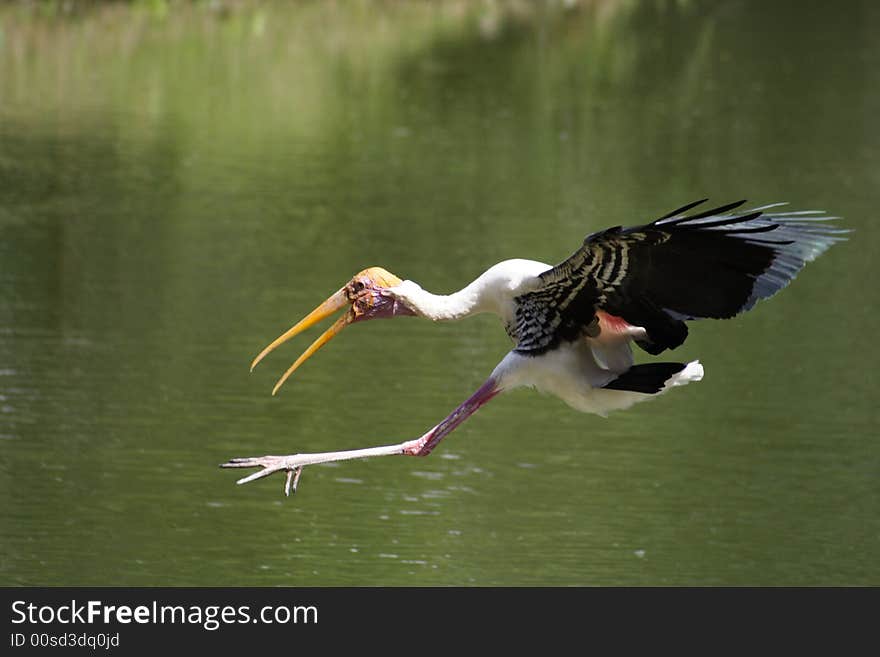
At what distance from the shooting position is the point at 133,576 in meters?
9.23

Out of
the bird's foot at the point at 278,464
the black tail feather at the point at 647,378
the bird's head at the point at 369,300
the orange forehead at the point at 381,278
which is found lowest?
the bird's foot at the point at 278,464

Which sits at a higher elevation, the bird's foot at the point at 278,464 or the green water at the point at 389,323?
the bird's foot at the point at 278,464

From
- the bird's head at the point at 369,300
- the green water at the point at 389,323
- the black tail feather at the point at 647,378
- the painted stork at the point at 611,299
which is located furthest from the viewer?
the green water at the point at 389,323

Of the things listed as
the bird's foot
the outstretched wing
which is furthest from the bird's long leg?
the outstretched wing

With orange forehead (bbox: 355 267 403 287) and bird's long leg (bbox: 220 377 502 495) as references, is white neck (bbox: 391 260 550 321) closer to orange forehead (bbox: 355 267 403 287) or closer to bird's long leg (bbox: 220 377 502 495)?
orange forehead (bbox: 355 267 403 287)

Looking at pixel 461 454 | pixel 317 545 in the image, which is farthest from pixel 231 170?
pixel 317 545

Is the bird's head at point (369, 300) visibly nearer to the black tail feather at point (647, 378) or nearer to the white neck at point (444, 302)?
the white neck at point (444, 302)

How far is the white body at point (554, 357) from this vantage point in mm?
7840

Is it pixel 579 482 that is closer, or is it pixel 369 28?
pixel 579 482

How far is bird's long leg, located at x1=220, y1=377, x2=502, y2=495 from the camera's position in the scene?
7305mm

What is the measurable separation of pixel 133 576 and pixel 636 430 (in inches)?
154

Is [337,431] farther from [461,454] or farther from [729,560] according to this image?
[729,560]

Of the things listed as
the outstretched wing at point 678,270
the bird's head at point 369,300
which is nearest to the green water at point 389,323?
the bird's head at point 369,300
